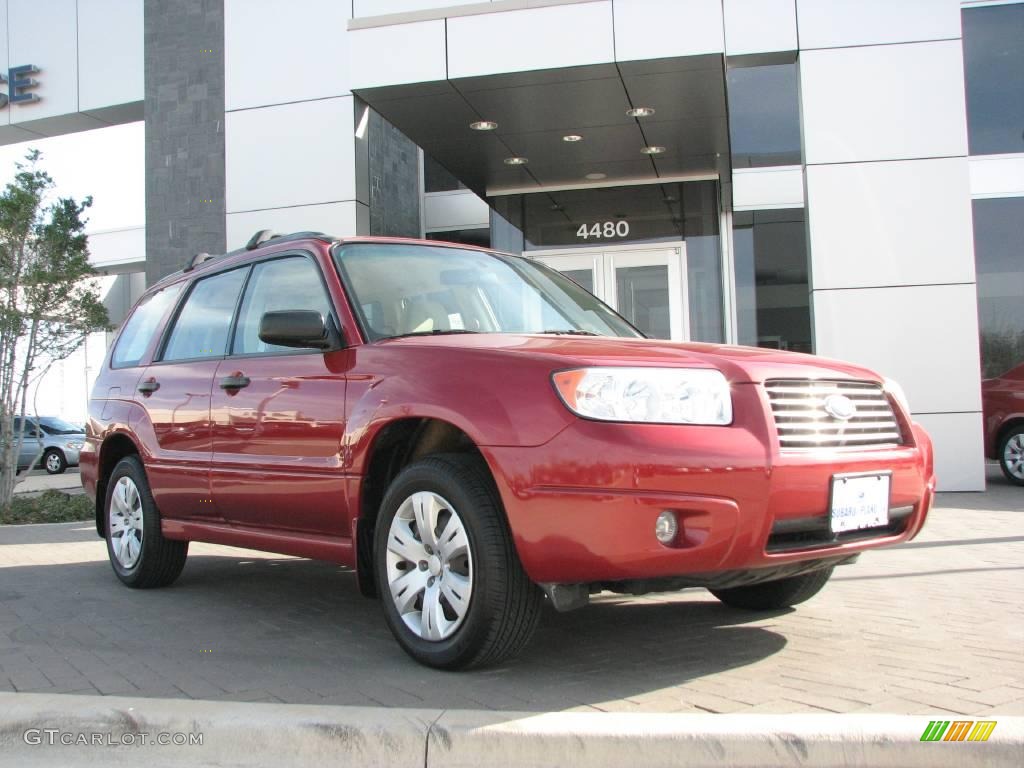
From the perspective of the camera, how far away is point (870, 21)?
401 inches

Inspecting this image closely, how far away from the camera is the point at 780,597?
4.88m

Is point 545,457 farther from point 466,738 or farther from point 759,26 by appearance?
point 759,26

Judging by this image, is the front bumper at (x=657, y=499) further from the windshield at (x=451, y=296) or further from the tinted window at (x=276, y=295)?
the tinted window at (x=276, y=295)

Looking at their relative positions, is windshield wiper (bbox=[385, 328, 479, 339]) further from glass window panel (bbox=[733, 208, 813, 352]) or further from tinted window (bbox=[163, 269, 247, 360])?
glass window panel (bbox=[733, 208, 813, 352])

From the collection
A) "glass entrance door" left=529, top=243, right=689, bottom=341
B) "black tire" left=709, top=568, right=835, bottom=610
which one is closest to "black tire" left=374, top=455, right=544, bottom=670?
"black tire" left=709, top=568, right=835, bottom=610

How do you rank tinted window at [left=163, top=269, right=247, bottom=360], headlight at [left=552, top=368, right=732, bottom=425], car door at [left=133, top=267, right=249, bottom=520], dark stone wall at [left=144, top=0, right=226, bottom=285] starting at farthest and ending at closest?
dark stone wall at [left=144, top=0, right=226, bottom=285] < tinted window at [left=163, top=269, right=247, bottom=360] < car door at [left=133, top=267, right=249, bottom=520] < headlight at [left=552, top=368, right=732, bottom=425]

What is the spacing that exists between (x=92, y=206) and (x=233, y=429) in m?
8.57

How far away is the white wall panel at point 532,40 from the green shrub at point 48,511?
6204 mm

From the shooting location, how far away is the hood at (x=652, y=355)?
11.7 feet

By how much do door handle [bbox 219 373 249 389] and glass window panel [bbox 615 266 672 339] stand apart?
10.4m

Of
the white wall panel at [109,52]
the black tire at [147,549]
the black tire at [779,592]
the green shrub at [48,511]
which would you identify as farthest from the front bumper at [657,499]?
the white wall panel at [109,52]

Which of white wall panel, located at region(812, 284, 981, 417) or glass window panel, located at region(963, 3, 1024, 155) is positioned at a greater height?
glass window panel, located at region(963, 3, 1024, 155)

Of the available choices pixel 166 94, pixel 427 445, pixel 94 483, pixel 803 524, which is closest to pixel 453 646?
pixel 427 445

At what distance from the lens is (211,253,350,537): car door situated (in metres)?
4.36
